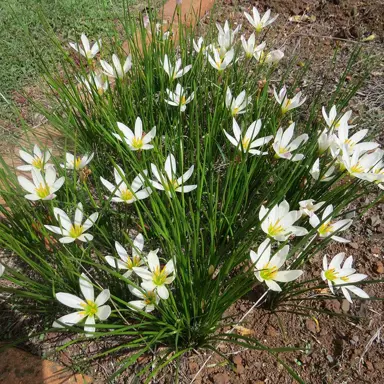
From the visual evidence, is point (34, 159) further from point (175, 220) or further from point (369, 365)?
point (369, 365)

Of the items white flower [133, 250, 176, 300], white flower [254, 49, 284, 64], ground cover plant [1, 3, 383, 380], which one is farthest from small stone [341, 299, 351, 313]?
white flower [254, 49, 284, 64]

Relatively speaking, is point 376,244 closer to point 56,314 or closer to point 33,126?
point 56,314

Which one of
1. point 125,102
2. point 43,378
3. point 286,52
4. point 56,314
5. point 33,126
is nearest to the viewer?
point 43,378

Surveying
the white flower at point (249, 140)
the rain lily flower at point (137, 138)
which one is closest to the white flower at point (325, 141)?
the white flower at point (249, 140)

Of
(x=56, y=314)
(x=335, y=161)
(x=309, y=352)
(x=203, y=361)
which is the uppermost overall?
(x=335, y=161)

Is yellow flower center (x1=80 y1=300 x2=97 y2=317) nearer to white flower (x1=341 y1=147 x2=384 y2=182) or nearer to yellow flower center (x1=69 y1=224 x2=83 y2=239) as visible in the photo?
yellow flower center (x1=69 y1=224 x2=83 y2=239)

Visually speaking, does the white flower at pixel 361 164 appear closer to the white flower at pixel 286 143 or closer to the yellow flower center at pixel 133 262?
the white flower at pixel 286 143

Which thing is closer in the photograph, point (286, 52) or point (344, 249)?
point (344, 249)

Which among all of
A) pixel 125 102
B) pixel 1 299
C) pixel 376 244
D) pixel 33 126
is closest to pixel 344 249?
pixel 376 244
